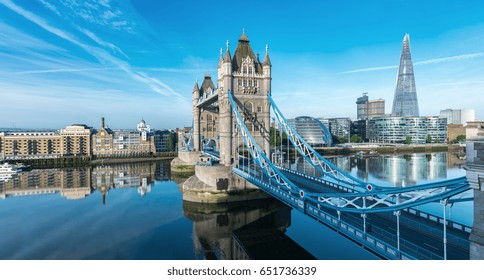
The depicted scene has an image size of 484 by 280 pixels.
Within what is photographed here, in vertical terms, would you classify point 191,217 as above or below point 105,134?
below

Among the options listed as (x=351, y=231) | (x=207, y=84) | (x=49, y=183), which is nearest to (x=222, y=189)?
(x=351, y=231)

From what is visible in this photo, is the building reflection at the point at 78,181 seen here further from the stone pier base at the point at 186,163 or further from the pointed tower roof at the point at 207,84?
the pointed tower roof at the point at 207,84

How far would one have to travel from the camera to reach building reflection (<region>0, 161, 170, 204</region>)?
159 ft

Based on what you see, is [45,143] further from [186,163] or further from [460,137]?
[460,137]

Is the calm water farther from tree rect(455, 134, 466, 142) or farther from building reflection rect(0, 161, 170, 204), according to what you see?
tree rect(455, 134, 466, 142)

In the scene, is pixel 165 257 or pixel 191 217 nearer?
pixel 165 257

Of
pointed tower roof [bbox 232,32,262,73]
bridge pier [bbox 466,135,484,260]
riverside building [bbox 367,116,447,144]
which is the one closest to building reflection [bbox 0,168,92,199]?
pointed tower roof [bbox 232,32,262,73]

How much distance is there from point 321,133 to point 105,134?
96.8 meters

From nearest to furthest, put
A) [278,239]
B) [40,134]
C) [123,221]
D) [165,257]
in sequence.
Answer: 1. [165,257]
2. [278,239]
3. [123,221]
4. [40,134]

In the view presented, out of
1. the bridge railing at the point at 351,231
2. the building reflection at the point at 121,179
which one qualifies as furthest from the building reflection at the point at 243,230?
the building reflection at the point at 121,179

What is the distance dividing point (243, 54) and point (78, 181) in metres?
40.4

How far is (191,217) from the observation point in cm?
3347

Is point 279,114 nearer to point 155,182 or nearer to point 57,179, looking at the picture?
point 155,182

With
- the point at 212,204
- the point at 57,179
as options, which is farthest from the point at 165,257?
the point at 57,179
